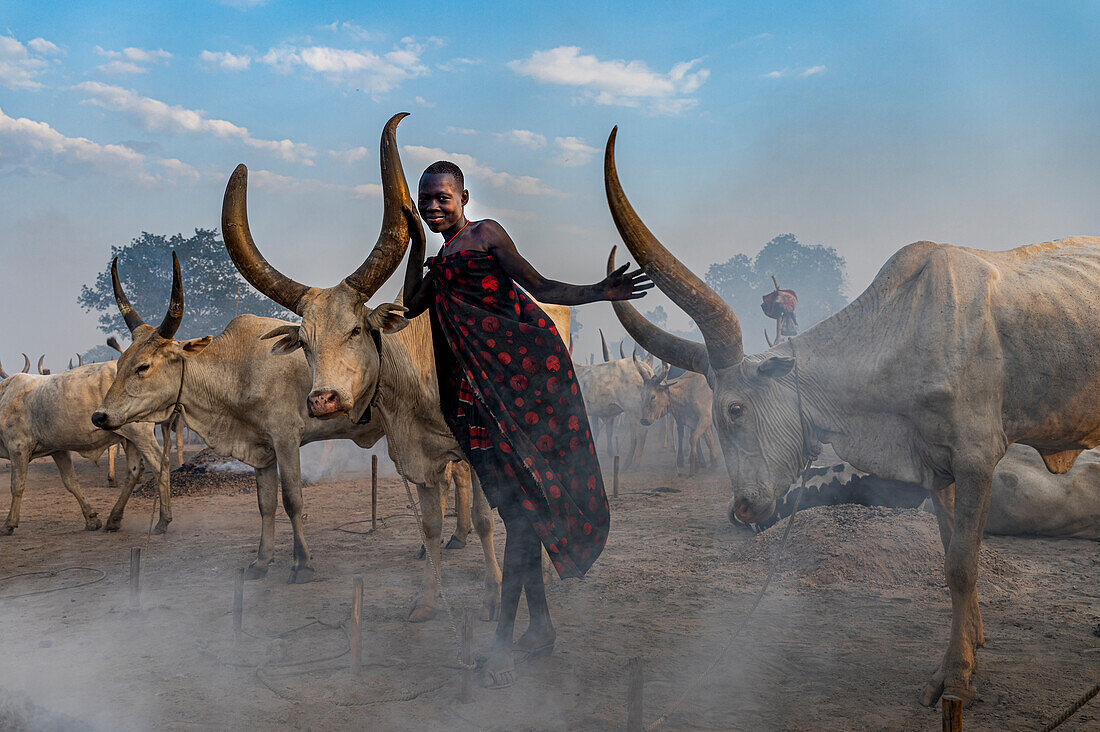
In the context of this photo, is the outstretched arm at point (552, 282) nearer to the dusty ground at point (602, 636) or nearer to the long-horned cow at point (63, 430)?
the dusty ground at point (602, 636)

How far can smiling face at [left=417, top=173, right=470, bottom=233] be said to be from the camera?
367cm

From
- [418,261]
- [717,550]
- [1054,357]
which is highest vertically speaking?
[418,261]

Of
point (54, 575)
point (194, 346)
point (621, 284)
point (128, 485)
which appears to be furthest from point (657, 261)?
point (128, 485)

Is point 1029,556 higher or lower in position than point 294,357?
lower

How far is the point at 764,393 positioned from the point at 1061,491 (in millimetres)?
3741

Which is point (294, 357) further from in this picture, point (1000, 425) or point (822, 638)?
point (1000, 425)

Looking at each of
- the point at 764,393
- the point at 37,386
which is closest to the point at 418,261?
the point at 764,393

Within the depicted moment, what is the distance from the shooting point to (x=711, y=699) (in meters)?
3.36

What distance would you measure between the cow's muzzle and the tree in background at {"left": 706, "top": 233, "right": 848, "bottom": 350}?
6507 cm

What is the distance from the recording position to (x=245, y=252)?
4066 mm

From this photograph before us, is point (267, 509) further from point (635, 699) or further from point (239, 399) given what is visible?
point (635, 699)

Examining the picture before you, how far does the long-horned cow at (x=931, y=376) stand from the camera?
3.40m

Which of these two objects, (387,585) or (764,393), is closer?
(764,393)

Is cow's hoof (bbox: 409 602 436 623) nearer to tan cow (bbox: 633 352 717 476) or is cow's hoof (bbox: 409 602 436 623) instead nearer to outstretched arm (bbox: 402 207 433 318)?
outstretched arm (bbox: 402 207 433 318)
